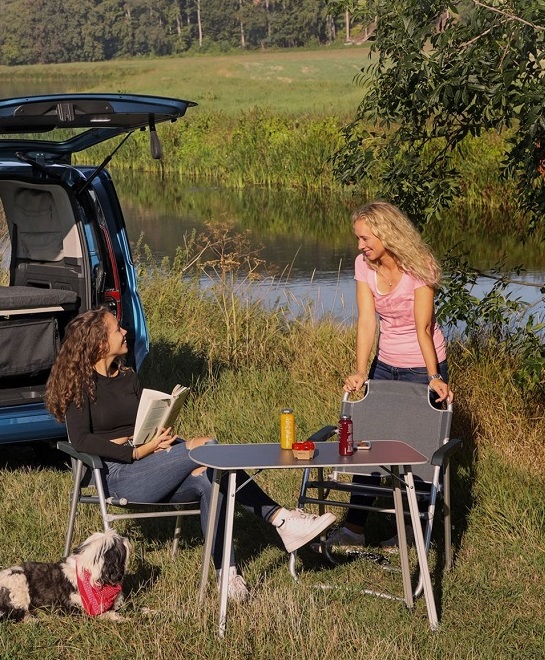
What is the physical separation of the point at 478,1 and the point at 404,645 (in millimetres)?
3168

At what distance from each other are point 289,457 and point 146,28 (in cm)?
10435

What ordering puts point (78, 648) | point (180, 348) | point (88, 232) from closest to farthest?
point (78, 648) → point (88, 232) → point (180, 348)

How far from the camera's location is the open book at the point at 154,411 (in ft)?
16.0

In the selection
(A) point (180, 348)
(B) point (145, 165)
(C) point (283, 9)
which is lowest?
(C) point (283, 9)

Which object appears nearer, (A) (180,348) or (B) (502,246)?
(A) (180,348)

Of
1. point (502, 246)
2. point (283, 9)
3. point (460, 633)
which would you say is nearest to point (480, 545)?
point (460, 633)

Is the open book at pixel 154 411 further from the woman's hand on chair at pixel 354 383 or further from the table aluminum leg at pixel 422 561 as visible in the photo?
the table aluminum leg at pixel 422 561

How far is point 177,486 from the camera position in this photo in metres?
4.94

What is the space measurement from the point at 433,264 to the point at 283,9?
3926 inches

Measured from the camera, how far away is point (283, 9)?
10162 cm

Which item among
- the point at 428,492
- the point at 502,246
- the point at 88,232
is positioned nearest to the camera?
the point at 428,492

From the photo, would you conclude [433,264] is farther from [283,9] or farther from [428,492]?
[283,9]

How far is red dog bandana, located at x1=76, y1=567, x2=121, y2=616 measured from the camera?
431cm

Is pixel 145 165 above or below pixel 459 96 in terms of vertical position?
below
